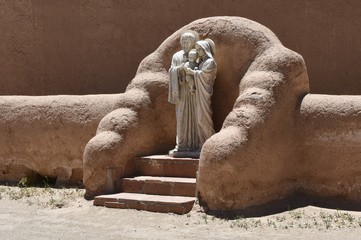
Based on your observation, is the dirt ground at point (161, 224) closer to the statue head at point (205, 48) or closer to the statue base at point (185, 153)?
the statue base at point (185, 153)

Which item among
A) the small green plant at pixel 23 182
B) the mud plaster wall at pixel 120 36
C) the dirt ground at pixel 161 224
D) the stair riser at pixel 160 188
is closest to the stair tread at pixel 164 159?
the stair riser at pixel 160 188

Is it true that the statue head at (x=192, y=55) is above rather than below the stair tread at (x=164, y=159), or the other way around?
above

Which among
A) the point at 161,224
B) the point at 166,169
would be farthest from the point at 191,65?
the point at 161,224

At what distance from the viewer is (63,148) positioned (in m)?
10.9

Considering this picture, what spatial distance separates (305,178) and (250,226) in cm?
148

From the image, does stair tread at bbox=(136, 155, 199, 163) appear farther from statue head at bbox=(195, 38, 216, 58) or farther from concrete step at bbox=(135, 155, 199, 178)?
statue head at bbox=(195, 38, 216, 58)

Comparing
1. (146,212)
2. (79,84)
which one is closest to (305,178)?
(146,212)

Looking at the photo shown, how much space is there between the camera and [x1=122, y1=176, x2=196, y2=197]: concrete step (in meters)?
8.79

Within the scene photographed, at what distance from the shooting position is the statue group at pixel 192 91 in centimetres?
946

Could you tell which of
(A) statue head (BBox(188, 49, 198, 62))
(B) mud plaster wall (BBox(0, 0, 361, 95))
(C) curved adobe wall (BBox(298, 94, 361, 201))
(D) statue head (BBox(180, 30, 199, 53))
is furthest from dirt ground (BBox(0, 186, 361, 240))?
(B) mud plaster wall (BBox(0, 0, 361, 95))

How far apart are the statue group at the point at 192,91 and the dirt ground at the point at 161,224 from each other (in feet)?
5.02

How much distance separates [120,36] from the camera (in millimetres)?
13039

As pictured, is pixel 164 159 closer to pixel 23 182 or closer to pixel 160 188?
pixel 160 188

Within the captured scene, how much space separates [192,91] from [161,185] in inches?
58.6
